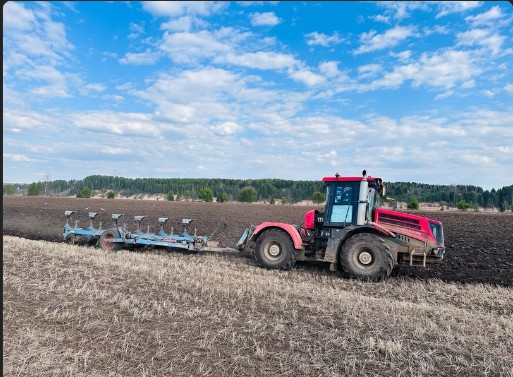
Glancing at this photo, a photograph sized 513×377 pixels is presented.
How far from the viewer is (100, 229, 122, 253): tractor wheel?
14.0 metres

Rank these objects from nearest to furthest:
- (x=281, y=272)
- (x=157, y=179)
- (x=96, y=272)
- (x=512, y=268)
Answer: (x=96, y=272) → (x=281, y=272) → (x=512, y=268) → (x=157, y=179)

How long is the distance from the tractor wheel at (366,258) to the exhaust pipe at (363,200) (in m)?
0.42

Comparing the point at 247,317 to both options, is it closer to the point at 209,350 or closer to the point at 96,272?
the point at 209,350

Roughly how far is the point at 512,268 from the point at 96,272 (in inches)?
461

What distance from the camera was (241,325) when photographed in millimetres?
6379

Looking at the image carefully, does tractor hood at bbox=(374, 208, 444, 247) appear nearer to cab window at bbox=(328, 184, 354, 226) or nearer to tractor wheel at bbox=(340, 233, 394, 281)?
tractor wheel at bbox=(340, 233, 394, 281)

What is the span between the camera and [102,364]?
205 inches

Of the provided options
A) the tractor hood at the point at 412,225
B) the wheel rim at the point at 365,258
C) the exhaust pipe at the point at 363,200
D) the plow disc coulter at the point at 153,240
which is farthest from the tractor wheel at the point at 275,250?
the tractor hood at the point at 412,225

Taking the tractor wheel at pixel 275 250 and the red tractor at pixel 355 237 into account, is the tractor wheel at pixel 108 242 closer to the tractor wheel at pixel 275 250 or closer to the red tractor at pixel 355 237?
the red tractor at pixel 355 237

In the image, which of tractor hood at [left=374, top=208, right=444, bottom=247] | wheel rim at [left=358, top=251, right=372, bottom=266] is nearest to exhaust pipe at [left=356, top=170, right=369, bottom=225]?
tractor hood at [left=374, top=208, right=444, bottom=247]

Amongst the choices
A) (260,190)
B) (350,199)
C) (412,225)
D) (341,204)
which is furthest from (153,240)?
(260,190)

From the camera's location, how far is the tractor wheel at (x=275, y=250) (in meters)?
11.3

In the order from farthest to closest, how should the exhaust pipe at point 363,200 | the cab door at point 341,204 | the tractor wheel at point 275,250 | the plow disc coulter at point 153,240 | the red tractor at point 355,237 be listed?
the plow disc coulter at point 153,240
the tractor wheel at point 275,250
the cab door at point 341,204
the exhaust pipe at point 363,200
the red tractor at point 355,237

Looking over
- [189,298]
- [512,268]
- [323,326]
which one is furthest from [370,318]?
[512,268]
